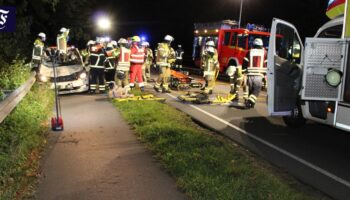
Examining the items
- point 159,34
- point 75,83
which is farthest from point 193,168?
point 159,34

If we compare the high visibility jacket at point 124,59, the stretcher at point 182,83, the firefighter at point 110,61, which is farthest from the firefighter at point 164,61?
Answer: the high visibility jacket at point 124,59

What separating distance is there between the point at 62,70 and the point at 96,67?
1077mm

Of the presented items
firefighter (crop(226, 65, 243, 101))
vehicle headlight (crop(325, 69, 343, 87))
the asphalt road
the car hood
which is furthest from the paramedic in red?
vehicle headlight (crop(325, 69, 343, 87))

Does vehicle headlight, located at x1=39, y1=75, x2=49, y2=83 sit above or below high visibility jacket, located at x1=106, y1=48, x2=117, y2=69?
below

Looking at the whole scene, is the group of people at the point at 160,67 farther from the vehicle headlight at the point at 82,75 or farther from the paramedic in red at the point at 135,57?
the vehicle headlight at the point at 82,75

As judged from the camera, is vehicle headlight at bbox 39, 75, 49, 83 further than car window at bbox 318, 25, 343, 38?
Yes

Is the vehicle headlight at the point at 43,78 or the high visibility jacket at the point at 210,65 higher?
the high visibility jacket at the point at 210,65

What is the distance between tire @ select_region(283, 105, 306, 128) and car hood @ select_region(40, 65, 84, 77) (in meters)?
7.61

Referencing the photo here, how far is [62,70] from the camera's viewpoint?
14.5m

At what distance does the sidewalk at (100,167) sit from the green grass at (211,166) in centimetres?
20

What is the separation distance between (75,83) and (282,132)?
7.46 meters

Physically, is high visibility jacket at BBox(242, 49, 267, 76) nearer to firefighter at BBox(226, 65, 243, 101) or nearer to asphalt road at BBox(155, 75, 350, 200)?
asphalt road at BBox(155, 75, 350, 200)

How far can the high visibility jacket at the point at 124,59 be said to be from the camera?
1415cm

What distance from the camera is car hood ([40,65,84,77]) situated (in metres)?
14.4
